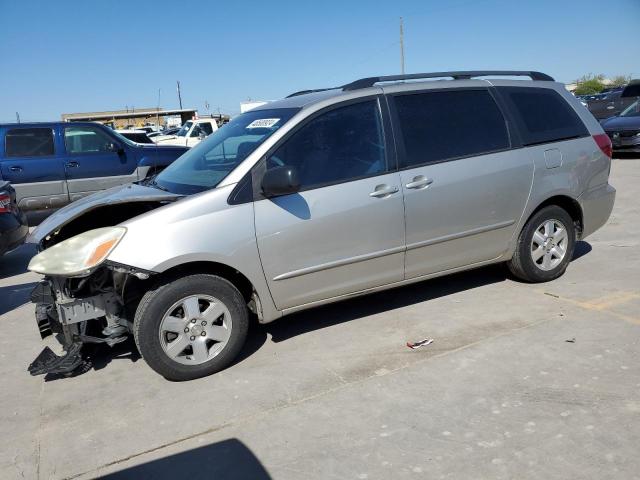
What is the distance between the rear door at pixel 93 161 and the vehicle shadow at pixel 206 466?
313 inches

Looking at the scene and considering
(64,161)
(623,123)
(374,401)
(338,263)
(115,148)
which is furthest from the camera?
(623,123)

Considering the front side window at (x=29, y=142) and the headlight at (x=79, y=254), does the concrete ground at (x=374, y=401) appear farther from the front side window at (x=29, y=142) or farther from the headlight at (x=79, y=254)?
the front side window at (x=29, y=142)

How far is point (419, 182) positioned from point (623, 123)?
41.5 ft

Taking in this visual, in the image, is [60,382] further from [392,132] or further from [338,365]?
[392,132]

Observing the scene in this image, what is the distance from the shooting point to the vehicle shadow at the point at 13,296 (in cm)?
565

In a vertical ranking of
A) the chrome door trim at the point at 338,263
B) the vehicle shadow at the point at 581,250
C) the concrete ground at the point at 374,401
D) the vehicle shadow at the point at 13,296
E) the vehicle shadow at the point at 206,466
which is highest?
the chrome door trim at the point at 338,263

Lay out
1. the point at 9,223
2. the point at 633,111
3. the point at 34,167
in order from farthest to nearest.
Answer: the point at 633,111 < the point at 34,167 < the point at 9,223

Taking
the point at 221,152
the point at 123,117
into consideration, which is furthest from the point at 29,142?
the point at 123,117

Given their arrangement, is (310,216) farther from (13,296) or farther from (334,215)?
(13,296)

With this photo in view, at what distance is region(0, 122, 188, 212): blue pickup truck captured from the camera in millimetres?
9531

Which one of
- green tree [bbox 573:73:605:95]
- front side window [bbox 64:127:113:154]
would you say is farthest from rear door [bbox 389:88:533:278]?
green tree [bbox 573:73:605:95]

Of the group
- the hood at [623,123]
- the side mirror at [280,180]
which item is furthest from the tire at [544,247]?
the hood at [623,123]

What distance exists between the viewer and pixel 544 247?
505cm

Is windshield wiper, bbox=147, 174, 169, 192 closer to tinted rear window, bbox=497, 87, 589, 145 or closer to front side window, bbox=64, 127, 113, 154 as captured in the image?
tinted rear window, bbox=497, 87, 589, 145
